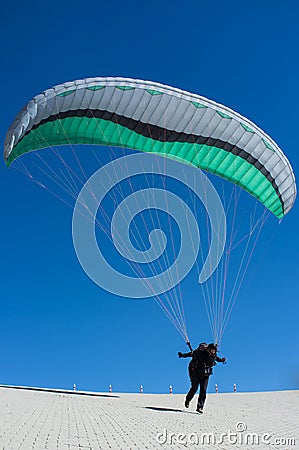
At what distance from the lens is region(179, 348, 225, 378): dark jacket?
10812mm

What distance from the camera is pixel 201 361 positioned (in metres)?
10.9

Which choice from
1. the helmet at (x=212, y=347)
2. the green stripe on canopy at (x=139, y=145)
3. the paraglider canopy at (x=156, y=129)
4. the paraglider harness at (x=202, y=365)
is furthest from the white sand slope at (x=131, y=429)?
the green stripe on canopy at (x=139, y=145)

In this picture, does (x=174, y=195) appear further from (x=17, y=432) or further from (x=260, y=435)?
(x=17, y=432)

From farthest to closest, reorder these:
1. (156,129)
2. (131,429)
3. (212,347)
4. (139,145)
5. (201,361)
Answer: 1. (139,145)
2. (156,129)
3. (201,361)
4. (212,347)
5. (131,429)

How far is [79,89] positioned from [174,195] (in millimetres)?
4617

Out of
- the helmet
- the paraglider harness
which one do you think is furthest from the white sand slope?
the helmet

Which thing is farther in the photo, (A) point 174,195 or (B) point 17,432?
(A) point 174,195

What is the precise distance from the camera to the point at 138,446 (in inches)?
264

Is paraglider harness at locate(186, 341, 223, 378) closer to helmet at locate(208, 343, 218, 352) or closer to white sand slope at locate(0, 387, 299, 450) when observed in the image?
helmet at locate(208, 343, 218, 352)

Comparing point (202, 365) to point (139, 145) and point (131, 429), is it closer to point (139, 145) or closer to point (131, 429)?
point (131, 429)

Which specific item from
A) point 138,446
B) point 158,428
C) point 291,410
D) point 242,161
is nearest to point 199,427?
point 158,428

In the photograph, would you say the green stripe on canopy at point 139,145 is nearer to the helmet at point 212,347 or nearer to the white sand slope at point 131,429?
the helmet at point 212,347

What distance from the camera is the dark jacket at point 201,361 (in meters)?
10.8

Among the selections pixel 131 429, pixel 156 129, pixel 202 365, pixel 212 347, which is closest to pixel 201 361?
pixel 202 365
